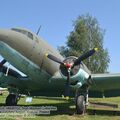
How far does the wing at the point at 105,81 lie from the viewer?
Answer: 689 inches

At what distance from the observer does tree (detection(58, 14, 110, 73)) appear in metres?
58.0

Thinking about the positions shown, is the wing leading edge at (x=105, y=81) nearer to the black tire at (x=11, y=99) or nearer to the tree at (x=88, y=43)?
the black tire at (x=11, y=99)

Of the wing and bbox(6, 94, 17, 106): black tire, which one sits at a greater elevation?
the wing

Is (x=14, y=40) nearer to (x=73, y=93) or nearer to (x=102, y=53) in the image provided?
(x=73, y=93)

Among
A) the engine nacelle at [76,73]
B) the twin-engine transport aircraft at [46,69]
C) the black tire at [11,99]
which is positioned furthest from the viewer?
the black tire at [11,99]

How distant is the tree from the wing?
1497 inches

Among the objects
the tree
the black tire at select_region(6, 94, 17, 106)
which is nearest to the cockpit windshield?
the black tire at select_region(6, 94, 17, 106)

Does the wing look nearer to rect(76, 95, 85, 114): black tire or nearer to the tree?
rect(76, 95, 85, 114): black tire

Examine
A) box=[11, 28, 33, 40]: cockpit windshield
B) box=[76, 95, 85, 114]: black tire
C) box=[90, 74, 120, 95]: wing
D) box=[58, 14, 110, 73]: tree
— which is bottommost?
box=[76, 95, 85, 114]: black tire

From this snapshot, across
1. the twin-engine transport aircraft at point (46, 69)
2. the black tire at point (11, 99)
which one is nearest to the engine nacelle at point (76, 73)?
the twin-engine transport aircraft at point (46, 69)

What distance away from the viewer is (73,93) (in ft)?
65.6

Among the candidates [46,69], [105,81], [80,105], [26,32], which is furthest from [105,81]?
[26,32]

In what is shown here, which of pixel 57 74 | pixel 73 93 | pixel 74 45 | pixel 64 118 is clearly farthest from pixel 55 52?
pixel 74 45

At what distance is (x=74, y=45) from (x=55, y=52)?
39.6 meters
